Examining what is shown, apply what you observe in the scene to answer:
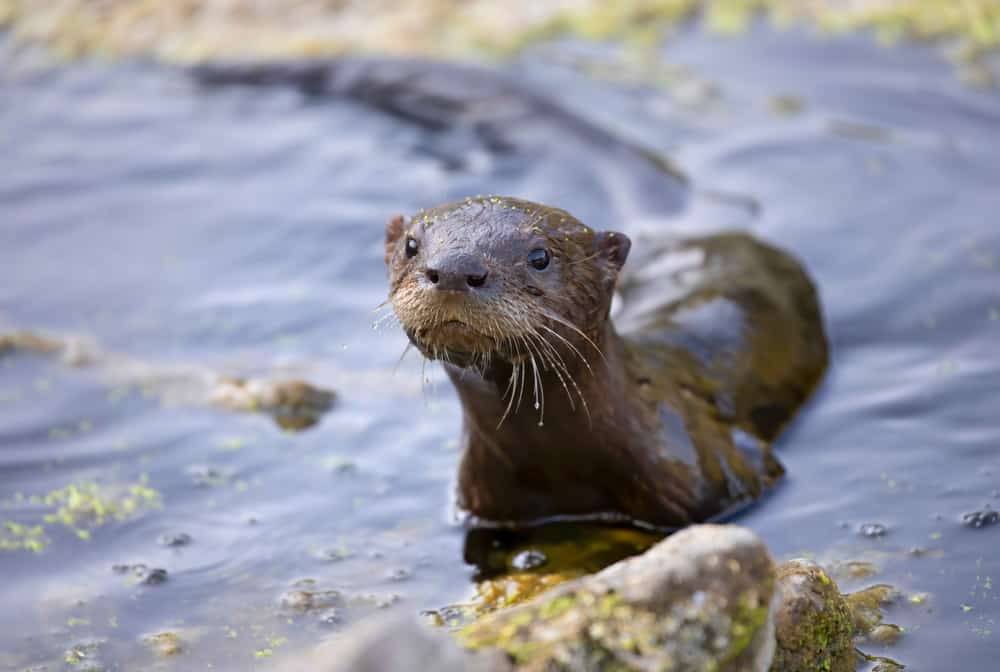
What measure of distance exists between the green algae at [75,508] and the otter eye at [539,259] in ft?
5.90

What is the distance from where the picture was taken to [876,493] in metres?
4.48

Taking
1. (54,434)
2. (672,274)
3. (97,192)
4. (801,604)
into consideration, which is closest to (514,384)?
(801,604)

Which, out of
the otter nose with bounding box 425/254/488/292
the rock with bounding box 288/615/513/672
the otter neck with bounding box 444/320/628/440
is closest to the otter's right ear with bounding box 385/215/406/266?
the otter neck with bounding box 444/320/628/440

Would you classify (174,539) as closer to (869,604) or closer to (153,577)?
(153,577)

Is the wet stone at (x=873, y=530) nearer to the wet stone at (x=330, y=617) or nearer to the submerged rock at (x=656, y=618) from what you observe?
the submerged rock at (x=656, y=618)

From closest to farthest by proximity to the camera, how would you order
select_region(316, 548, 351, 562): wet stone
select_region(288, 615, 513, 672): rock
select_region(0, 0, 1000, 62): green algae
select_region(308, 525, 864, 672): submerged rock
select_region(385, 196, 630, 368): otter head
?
1. select_region(288, 615, 513, 672): rock
2. select_region(308, 525, 864, 672): submerged rock
3. select_region(385, 196, 630, 368): otter head
4. select_region(316, 548, 351, 562): wet stone
5. select_region(0, 0, 1000, 62): green algae

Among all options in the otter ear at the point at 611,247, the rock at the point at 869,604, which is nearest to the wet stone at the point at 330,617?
the otter ear at the point at 611,247

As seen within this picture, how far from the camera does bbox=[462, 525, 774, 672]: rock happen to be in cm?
257

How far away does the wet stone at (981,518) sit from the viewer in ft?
13.5

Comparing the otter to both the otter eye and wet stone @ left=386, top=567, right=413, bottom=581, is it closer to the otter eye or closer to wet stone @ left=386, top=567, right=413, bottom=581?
the otter eye

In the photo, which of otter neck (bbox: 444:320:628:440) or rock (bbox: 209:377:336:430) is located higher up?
otter neck (bbox: 444:320:628:440)

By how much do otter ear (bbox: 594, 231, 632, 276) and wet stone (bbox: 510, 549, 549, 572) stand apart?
3.06 feet

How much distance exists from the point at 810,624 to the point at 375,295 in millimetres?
3735

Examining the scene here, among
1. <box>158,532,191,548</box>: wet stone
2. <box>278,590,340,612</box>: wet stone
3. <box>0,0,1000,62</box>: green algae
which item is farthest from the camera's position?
<box>0,0,1000,62</box>: green algae
